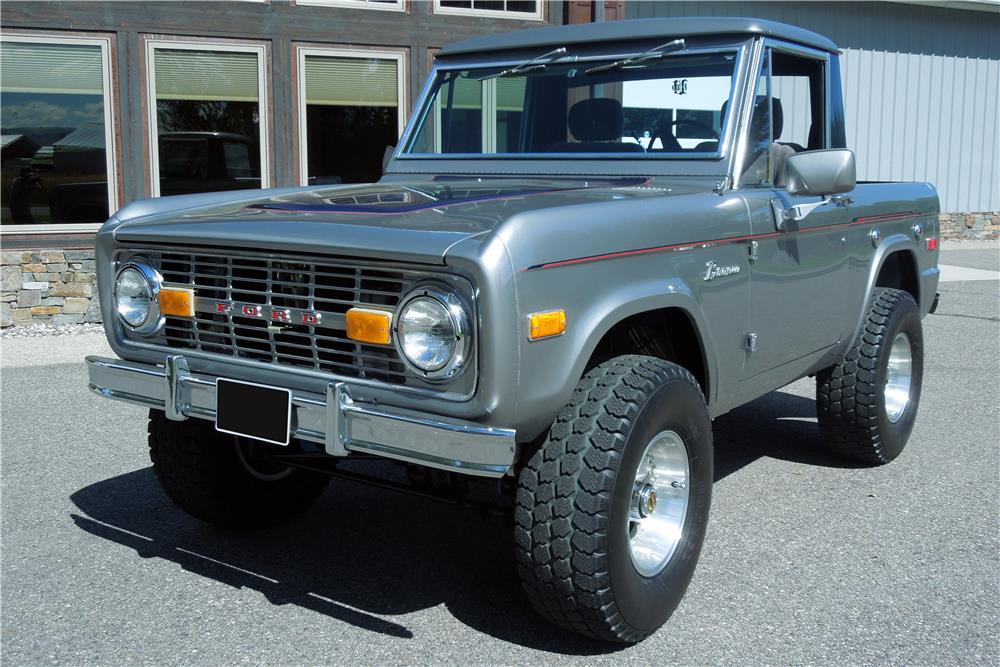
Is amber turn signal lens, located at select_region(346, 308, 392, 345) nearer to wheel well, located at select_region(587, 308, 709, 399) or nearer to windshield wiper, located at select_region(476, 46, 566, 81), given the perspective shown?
wheel well, located at select_region(587, 308, 709, 399)

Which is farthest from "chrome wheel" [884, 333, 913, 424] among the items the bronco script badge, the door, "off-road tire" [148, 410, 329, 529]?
"off-road tire" [148, 410, 329, 529]

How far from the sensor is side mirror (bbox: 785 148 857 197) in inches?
141

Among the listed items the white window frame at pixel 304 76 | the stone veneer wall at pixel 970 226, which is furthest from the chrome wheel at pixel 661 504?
the stone veneer wall at pixel 970 226

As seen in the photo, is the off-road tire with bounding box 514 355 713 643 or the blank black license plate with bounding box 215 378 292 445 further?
the blank black license plate with bounding box 215 378 292 445

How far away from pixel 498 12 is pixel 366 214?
795 cm

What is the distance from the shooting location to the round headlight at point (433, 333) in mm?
2598

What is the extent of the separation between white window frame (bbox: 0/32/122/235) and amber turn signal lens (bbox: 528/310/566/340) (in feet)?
23.5

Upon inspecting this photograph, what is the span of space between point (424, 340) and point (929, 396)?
4.60 metres

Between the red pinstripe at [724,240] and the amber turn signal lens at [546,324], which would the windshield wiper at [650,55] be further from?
the amber turn signal lens at [546,324]

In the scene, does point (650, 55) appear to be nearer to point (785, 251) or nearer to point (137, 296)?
point (785, 251)

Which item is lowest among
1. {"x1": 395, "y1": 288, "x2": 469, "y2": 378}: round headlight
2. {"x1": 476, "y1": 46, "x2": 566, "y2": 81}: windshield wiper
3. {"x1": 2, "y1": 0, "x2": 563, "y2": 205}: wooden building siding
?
{"x1": 395, "y1": 288, "x2": 469, "y2": 378}: round headlight

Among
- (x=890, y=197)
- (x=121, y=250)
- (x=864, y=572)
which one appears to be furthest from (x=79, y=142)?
(x=864, y=572)

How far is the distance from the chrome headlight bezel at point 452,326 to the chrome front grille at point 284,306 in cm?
5

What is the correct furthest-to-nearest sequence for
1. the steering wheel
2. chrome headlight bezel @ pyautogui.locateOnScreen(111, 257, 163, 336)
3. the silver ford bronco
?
1. the steering wheel
2. chrome headlight bezel @ pyautogui.locateOnScreen(111, 257, 163, 336)
3. the silver ford bronco
